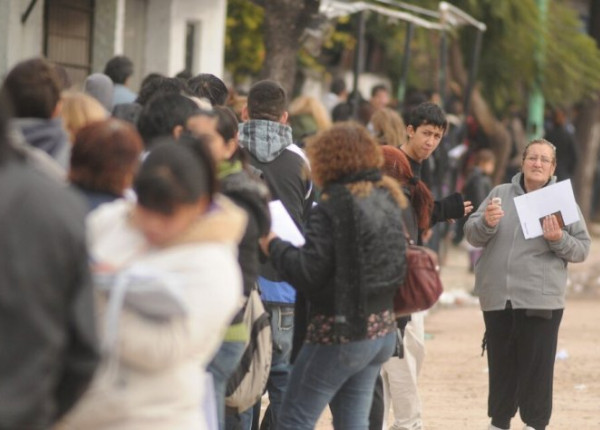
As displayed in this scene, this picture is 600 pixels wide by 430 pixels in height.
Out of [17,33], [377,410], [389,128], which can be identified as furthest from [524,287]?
[17,33]

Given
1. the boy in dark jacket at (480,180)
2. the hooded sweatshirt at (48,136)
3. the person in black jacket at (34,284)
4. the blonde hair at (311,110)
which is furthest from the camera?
the boy in dark jacket at (480,180)

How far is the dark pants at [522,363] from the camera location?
7.92m

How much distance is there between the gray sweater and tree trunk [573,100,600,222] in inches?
717

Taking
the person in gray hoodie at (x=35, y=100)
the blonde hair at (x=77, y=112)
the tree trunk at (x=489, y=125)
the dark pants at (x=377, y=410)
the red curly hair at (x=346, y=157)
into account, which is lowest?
the tree trunk at (x=489, y=125)

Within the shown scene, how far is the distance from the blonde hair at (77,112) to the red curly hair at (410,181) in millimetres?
2430

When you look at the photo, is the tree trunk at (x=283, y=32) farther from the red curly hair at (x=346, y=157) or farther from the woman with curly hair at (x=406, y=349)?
the red curly hair at (x=346, y=157)

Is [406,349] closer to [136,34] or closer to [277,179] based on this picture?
[277,179]

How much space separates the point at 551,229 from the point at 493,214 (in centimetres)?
32

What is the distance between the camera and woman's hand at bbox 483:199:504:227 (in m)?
7.88

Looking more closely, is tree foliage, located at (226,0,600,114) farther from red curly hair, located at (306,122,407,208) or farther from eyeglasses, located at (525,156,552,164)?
red curly hair, located at (306,122,407,208)

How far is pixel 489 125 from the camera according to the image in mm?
22438

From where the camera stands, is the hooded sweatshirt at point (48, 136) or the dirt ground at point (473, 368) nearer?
the hooded sweatshirt at point (48, 136)

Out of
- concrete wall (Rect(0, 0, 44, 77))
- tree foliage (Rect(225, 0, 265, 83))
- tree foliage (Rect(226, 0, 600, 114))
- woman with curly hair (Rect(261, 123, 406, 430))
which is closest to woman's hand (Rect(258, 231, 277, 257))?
woman with curly hair (Rect(261, 123, 406, 430))

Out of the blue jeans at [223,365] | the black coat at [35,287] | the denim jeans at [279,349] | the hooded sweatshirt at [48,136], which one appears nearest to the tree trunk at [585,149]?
the denim jeans at [279,349]
